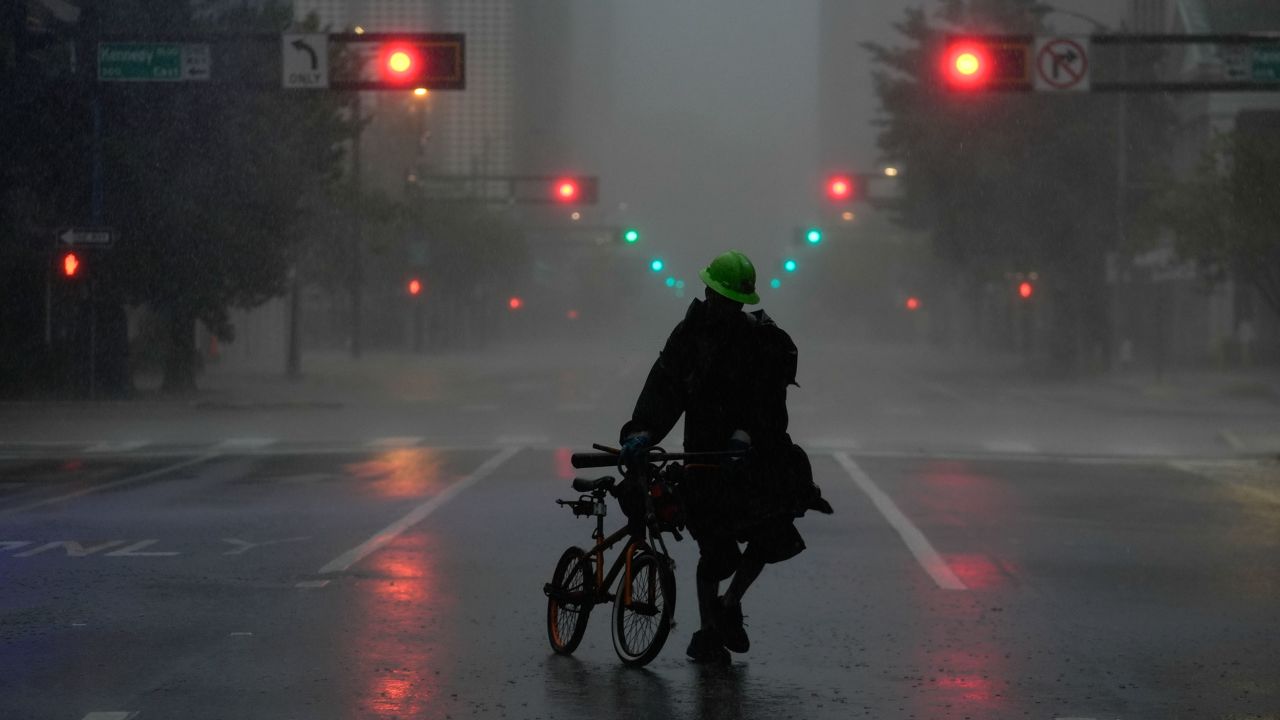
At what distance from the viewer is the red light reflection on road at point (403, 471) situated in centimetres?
1909

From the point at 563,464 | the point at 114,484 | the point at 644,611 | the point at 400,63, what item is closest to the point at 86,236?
the point at 400,63

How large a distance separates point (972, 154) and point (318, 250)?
20.6 metres

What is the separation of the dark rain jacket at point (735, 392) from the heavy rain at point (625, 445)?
16 millimetres

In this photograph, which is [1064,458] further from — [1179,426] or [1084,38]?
[1179,426]

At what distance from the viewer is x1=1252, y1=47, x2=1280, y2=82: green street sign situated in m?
28.5

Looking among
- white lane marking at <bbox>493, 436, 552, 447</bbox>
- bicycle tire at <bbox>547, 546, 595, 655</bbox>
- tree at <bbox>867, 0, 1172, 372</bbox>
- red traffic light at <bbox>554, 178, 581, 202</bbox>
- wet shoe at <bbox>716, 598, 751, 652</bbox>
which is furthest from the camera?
tree at <bbox>867, 0, 1172, 372</bbox>

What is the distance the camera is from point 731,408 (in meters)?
8.55

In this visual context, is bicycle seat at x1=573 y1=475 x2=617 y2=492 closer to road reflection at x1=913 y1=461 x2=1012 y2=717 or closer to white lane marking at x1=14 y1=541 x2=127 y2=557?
road reflection at x1=913 y1=461 x2=1012 y2=717

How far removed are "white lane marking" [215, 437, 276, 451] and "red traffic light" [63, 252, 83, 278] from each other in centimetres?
826

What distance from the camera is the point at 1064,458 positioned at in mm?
24578

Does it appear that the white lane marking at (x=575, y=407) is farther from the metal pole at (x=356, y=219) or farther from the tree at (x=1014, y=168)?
the tree at (x=1014, y=168)

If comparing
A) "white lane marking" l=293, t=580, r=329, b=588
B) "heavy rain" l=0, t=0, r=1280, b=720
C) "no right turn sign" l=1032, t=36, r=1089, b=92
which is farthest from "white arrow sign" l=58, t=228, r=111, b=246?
"white lane marking" l=293, t=580, r=329, b=588

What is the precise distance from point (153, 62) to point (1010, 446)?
13786 mm

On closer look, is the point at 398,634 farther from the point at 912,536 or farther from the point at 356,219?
the point at 356,219
